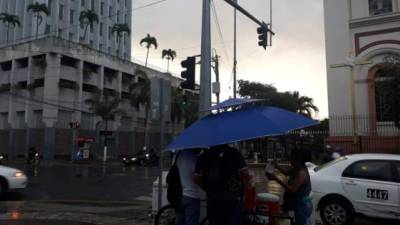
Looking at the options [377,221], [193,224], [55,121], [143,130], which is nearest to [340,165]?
[377,221]

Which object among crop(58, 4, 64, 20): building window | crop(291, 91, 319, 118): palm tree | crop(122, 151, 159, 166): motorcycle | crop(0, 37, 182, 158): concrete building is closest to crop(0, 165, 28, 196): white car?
crop(122, 151, 159, 166): motorcycle

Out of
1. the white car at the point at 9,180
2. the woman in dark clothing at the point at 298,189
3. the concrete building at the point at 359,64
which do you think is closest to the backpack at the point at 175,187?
the woman in dark clothing at the point at 298,189

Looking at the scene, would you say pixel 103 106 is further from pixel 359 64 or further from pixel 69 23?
pixel 359 64

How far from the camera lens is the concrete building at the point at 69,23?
66.2 m

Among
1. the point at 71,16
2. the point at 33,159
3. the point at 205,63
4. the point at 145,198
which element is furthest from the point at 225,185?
the point at 71,16

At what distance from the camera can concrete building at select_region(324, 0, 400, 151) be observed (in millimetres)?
23391

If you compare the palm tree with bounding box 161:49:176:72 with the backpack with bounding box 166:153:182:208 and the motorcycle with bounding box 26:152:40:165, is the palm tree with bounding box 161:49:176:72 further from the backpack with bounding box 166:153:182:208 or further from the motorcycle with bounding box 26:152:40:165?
the backpack with bounding box 166:153:182:208

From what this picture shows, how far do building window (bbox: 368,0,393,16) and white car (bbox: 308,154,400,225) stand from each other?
16.1 m

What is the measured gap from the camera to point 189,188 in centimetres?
695

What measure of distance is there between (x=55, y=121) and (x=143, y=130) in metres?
14.5

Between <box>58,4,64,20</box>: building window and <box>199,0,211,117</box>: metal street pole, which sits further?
<box>58,4,64,20</box>: building window

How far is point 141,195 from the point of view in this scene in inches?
657

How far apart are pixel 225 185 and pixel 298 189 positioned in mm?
1108

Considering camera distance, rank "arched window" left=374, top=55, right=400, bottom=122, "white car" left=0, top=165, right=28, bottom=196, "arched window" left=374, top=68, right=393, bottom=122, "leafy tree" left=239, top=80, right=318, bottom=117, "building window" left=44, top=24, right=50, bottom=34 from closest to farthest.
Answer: "white car" left=0, top=165, right=28, bottom=196, "arched window" left=374, top=55, right=400, bottom=122, "arched window" left=374, top=68, right=393, bottom=122, "leafy tree" left=239, top=80, right=318, bottom=117, "building window" left=44, top=24, right=50, bottom=34
